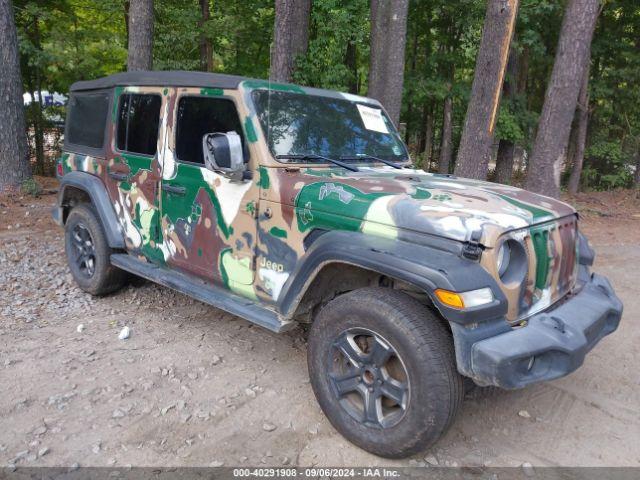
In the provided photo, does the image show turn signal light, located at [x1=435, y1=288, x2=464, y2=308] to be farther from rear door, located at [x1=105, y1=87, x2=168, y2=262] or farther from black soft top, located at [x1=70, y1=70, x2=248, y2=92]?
rear door, located at [x1=105, y1=87, x2=168, y2=262]

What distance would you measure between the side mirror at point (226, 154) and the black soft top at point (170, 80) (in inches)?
20.1

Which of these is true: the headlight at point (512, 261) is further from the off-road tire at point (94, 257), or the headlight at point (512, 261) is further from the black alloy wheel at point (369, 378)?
the off-road tire at point (94, 257)

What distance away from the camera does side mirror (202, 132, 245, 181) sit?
3070mm

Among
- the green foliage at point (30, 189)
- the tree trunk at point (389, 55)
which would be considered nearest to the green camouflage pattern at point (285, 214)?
the tree trunk at point (389, 55)

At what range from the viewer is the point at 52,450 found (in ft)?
8.79

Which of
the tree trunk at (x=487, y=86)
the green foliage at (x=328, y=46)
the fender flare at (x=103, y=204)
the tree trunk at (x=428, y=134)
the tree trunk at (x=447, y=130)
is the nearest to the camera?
the fender flare at (x=103, y=204)

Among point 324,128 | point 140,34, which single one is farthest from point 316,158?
point 140,34

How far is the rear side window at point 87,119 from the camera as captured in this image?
4594mm

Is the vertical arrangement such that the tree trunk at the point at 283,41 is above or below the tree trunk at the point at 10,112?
above

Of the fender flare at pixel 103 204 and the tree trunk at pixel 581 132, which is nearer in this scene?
the fender flare at pixel 103 204

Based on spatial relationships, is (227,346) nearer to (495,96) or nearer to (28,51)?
(495,96)

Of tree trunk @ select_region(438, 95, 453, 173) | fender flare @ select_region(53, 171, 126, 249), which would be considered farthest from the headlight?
tree trunk @ select_region(438, 95, 453, 173)

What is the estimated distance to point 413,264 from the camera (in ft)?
7.86

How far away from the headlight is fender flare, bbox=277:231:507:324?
16cm
